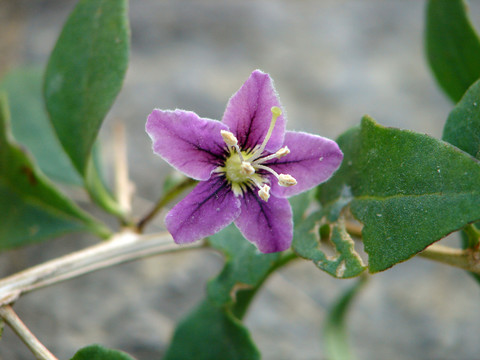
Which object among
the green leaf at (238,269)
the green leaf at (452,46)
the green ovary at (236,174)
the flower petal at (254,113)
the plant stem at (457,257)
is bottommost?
the green leaf at (238,269)

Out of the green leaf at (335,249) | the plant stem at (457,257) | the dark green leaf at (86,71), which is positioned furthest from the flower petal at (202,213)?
the plant stem at (457,257)

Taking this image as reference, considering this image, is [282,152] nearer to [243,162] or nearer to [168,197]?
[243,162]

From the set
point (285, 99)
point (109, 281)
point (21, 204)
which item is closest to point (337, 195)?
point (21, 204)

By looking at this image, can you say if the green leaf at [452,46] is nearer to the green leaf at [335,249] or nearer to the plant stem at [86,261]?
the green leaf at [335,249]

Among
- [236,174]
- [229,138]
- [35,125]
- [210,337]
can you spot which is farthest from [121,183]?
[229,138]

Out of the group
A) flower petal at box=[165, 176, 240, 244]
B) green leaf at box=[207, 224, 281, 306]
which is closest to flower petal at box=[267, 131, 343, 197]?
flower petal at box=[165, 176, 240, 244]

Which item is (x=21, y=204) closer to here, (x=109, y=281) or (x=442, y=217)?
(x=109, y=281)

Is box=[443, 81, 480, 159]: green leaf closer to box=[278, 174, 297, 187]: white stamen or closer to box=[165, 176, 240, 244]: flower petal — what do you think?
box=[278, 174, 297, 187]: white stamen

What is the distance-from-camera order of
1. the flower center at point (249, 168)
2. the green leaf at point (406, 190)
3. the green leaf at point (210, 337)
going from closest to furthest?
the green leaf at point (406, 190)
the flower center at point (249, 168)
the green leaf at point (210, 337)
